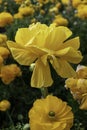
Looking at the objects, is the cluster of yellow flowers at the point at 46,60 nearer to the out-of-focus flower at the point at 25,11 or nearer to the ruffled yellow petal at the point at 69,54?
the ruffled yellow petal at the point at 69,54

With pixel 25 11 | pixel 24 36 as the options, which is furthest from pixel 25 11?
pixel 24 36

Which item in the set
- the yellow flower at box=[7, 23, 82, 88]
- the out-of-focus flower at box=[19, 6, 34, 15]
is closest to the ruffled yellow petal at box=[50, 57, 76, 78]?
the yellow flower at box=[7, 23, 82, 88]

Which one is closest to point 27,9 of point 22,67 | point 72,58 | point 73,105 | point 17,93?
point 22,67

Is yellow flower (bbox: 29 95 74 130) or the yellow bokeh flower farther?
the yellow bokeh flower

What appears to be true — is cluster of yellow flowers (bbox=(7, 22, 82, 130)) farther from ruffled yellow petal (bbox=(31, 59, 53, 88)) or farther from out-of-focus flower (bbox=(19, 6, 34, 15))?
out-of-focus flower (bbox=(19, 6, 34, 15))

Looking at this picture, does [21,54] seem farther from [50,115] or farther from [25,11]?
[25,11]

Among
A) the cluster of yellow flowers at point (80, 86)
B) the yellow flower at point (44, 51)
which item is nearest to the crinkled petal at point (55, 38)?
the yellow flower at point (44, 51)
